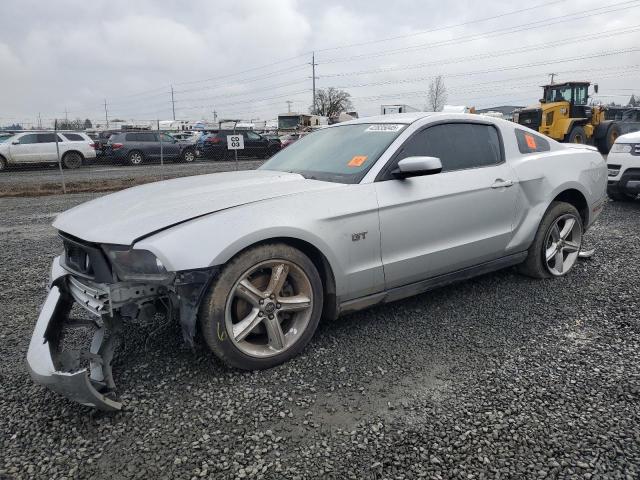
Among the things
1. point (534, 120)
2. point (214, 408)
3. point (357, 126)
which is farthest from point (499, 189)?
point (534, 120)

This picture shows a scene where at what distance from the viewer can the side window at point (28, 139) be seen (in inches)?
682

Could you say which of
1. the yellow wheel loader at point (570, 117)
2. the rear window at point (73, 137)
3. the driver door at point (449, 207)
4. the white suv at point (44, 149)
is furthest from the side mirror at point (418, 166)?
the rear window at point (73, 137)

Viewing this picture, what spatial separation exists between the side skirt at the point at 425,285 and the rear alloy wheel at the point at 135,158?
19621 mm

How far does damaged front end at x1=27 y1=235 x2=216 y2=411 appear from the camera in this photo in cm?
227

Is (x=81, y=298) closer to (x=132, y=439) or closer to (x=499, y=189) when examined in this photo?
(x=132, y=439)

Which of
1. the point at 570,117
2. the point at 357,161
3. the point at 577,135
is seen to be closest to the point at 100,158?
the point at 570,117

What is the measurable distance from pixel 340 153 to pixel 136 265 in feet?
5.50

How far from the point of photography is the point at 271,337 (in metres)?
2.74

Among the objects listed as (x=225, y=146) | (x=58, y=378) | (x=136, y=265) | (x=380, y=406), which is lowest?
(x=380, y=406)

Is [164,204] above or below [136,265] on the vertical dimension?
above

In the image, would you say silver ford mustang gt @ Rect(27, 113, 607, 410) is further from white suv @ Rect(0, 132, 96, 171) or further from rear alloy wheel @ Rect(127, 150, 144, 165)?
rear alloy wheel @ Rect(127, 150, 144, 165)

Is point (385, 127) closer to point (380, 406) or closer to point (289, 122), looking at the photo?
point (380, 406)

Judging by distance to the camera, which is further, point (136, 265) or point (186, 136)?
point (186, 136)

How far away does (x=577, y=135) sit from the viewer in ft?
54.8
